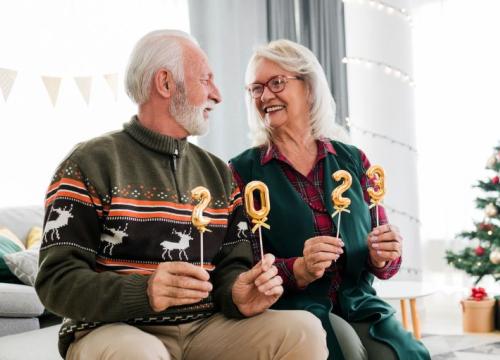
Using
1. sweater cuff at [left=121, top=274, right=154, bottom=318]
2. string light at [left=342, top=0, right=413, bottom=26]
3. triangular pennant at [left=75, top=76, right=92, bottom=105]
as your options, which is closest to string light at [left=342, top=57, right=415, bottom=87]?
string light at [left=342, top=0, right=413, bottom=26]

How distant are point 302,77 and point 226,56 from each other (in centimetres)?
341

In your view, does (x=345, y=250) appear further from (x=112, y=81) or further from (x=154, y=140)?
(x=112, y=81)

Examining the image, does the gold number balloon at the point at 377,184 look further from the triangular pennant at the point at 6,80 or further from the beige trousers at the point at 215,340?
the triangular pennant at the point at 6,80

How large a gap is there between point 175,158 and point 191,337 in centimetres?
45

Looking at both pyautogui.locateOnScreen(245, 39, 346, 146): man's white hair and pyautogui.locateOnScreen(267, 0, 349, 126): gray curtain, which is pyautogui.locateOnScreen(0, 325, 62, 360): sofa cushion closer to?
pyautogui.locateOnScreen(245, 39, 346, 146): man's white hair

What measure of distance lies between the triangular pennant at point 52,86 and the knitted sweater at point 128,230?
3.16 metres

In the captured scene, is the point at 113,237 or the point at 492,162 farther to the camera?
the point at 492,162

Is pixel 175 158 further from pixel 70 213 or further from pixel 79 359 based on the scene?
pixel 79 359

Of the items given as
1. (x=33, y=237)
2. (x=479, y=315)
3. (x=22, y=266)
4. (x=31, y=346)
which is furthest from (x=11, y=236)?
(x=479, y=315)

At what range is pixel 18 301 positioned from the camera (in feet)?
10.8

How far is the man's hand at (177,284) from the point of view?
140cm

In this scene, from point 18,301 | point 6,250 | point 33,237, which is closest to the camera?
point 18,301

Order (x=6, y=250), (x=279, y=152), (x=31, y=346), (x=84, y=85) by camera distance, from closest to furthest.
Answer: (x=279, y=152) → (x=31, y=346) → (x=6, y=250) → (x=84, y=85)

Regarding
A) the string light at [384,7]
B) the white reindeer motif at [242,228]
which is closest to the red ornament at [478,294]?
the string light at [384,7]
